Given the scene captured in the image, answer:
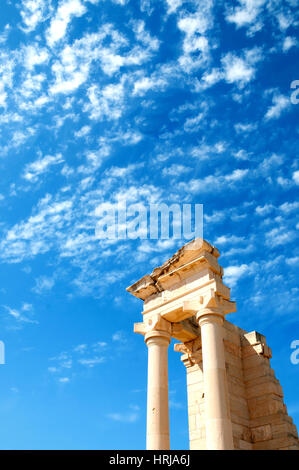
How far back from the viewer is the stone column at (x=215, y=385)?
17066 mm

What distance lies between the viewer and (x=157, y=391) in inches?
811

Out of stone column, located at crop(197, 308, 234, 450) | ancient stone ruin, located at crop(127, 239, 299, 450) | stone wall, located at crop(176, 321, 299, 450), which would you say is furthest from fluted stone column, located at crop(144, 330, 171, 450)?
stone column, located at crop(197, 308, 234, 450)

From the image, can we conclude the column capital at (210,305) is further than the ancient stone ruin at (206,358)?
Yes

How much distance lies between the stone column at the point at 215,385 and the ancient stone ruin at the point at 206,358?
4 centimetres

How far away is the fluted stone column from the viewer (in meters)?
19.6

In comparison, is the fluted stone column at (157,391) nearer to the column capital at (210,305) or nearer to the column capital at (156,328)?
the column capital at (156,328)

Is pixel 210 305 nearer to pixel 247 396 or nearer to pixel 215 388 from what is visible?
pixel 215 388

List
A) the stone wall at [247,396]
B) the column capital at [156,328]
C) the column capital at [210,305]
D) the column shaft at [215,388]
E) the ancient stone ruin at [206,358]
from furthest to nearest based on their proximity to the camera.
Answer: the column capital at [156,328] < the stone wall at [247,396] < the column capital at [210,305] < the ancient stone ruin at [206,358] < the column shaft at [215,388]

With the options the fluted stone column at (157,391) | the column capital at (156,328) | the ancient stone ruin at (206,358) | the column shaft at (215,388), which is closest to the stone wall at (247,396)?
the ancient stone ruin at (206,358)

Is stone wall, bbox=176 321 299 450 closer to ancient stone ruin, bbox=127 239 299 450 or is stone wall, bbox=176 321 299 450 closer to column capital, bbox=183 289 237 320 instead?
ancient stone ruin, bbox=127 239 299 450

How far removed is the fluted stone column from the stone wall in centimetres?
233
